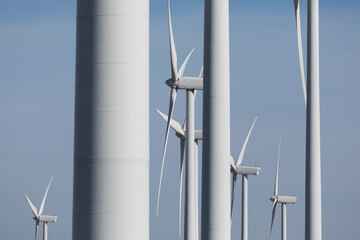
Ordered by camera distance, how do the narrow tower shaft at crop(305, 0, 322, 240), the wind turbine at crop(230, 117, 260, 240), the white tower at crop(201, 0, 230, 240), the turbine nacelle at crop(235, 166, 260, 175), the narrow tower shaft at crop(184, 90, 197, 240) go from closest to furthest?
the white tower at crop(201, 0, 230, 240)
the narrow tower shaft at crop(305, 0, 322, 240)
the narrow tower shaft at crop(184, 90, 197, 240)
the wind turbine at crop(230, 117, 260, 240)
the turbine nacelle at crop(235, 166, 260, 175)

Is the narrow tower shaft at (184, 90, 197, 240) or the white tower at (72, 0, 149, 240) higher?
the white tower at (72, 0, 149, 240)

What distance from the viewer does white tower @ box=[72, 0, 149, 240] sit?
1362 cm

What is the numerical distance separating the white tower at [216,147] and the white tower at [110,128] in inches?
576

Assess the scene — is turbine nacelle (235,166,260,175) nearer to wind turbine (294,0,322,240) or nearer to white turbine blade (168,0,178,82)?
white turbine blade (168,0,178,82)

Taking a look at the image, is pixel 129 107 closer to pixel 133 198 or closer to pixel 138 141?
pixel 138 141

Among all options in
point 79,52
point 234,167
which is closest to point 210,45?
point 79,52

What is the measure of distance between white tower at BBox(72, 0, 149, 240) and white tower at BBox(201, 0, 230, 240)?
14640 millimetres

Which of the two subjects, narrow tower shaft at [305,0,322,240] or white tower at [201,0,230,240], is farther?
narrow tower shaft at [305,0,322,240]

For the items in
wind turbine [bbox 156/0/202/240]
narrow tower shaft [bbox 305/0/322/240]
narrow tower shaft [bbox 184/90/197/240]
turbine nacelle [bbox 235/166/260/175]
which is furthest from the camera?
turbine nacelle [bbox 235/166/260/175]

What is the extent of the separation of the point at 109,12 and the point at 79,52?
913 millimetres

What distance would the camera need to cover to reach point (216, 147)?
28609 mm

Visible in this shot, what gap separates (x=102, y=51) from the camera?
45.0 ft

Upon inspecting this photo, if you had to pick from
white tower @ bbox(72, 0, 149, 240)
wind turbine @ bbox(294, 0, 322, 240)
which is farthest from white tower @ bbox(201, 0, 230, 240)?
white tower @ bbox(72, 0, 149, 240)

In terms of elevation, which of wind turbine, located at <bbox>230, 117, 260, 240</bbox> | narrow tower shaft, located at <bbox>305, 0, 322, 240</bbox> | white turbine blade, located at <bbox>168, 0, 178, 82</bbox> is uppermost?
white turbine blade, located at <bbox>168, 0, 178, 82</bbox>
